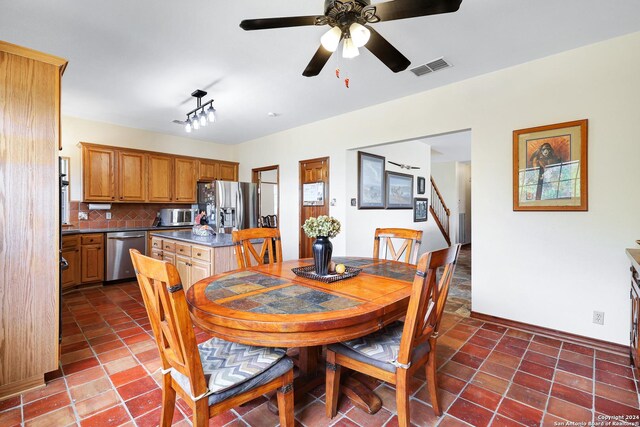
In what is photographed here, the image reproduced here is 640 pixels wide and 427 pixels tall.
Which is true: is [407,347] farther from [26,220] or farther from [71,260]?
[71,260]

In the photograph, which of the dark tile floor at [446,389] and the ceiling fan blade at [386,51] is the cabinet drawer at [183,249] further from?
the ceiling fan blade at [386,51]

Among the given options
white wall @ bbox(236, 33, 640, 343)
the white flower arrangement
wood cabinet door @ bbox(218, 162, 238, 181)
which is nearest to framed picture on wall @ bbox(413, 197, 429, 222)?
white wall @ bbox(236, 33, 640, 343)

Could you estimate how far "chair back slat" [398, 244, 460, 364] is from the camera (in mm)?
1214

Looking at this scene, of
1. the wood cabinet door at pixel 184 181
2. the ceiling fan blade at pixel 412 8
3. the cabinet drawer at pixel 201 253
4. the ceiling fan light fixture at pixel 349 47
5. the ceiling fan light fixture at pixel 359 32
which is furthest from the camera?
the wood cabinet door at pixel 184 181

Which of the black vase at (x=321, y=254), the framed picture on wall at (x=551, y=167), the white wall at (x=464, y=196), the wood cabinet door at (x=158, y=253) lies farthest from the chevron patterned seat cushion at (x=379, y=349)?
the white wall at (x=464, y=196)

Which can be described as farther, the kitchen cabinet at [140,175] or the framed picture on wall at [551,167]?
the kitchen cabinet at [140,175]

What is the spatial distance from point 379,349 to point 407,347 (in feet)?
0.71

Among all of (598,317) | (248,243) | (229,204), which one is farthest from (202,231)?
(598,317)

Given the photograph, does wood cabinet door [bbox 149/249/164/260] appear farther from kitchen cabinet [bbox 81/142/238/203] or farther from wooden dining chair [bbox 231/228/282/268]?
wooden dining chair [bbox 231/228/282/268]

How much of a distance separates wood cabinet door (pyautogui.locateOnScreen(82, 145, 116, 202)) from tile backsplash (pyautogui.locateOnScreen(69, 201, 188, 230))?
358 millimetres

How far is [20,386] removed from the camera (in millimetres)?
1876

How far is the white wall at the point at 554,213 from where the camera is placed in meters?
2.37

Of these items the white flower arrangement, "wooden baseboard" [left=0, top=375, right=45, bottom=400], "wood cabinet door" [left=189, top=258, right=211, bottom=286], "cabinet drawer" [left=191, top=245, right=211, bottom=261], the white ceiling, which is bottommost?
"wooden baseboard" [left=0, top=375, right=45, bottom=400]

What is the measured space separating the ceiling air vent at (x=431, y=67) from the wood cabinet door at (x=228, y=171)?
14.3 feet
